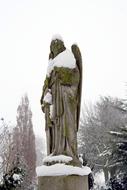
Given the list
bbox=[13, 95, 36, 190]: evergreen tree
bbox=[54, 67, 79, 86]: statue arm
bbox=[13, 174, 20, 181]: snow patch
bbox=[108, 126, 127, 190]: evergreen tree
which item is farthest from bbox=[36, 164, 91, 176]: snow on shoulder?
bbox=[13, 95, 36, 190]: evergreen tree

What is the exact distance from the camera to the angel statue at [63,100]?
7488mm

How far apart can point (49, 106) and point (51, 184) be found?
1.55 m

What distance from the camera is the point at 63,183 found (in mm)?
6969

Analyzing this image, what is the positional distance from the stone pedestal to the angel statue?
36 centimetres

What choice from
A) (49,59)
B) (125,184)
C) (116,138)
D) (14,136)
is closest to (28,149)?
(14,136)

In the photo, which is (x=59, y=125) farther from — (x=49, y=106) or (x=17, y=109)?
(x=17, y=109)

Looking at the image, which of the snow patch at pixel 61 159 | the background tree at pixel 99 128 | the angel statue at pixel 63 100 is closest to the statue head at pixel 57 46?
the angel statue at pixel 63 100

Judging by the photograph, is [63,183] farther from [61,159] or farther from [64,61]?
[64,61]

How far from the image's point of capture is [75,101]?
779 cm

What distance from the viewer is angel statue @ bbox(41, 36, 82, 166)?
749 cm

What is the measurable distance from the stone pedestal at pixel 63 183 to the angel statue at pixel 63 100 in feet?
1.19

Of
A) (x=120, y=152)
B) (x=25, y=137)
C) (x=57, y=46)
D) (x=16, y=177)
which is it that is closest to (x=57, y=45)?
(x=57, y=46)

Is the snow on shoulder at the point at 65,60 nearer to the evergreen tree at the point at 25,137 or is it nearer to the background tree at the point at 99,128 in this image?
the background tree at the point at 99,128

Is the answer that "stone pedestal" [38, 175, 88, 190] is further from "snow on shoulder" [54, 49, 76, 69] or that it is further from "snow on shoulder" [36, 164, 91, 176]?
"snow on shoulder" [54, 49, 76, 69]
